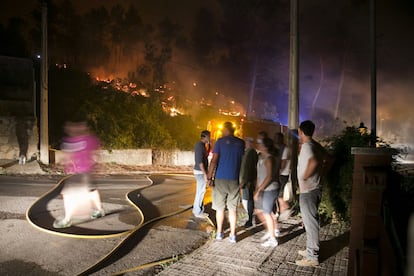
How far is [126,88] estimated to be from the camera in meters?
26.0

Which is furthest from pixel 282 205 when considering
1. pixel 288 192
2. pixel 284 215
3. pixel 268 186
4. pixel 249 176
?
pixel 268 186

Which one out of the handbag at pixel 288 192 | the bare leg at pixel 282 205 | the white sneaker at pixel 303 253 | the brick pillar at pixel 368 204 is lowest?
the white sneaker at pixel 303 253

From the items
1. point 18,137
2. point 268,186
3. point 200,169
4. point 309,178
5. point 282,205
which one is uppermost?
point 18,137

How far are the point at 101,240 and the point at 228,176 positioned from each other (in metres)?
2.41

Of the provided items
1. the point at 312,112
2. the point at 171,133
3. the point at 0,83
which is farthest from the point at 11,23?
the point at 312,112

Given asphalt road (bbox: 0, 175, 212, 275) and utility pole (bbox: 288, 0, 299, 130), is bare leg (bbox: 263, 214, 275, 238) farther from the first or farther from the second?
utility pole (bbox: 288, 0, 299, 130)

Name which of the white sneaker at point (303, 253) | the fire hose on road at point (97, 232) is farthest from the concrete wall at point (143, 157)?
the white sneaker at point (303, 253)

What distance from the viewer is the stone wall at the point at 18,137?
15.8m

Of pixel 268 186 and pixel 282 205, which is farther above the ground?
pixel 268 186

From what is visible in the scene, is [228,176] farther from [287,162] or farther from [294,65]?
[294,65]

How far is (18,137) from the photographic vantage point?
1606cm

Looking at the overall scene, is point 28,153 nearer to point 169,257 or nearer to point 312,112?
point 169,257

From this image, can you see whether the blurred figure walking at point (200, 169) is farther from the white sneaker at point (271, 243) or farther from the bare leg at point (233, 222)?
the white sneaker at point (271, 243)

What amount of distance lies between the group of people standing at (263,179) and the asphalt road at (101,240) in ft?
2.60
